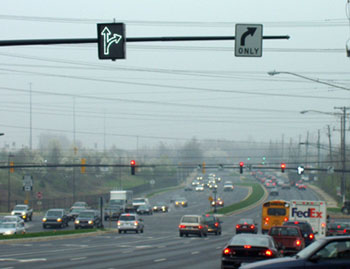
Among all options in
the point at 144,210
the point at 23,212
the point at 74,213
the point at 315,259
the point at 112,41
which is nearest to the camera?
the point at 315,259

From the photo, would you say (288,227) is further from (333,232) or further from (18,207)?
(18,207)

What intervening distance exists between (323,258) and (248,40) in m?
7.34

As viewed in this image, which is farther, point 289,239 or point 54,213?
point 54,213

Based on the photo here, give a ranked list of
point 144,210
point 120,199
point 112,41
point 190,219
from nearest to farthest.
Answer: point 112,41 → point 190,219 → point 120,199 → point 144,210

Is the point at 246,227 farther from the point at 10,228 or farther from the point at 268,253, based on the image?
the point at 268,253

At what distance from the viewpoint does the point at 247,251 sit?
20234mm

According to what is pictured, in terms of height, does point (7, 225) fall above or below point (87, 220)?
above

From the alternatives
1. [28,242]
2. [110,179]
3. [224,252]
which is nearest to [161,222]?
[28,242]

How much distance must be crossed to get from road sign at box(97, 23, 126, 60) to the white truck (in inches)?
2512

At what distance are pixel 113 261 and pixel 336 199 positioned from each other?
8792 centimetres

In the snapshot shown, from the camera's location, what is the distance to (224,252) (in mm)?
20625

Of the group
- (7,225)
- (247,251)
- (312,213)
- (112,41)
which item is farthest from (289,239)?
(7,225)

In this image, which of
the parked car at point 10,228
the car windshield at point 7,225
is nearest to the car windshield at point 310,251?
the parked car at point 10,228

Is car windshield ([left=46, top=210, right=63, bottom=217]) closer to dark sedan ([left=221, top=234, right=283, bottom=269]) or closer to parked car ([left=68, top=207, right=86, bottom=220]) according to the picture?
parked car ([left=68, top=207, right=86, bottom=220])
